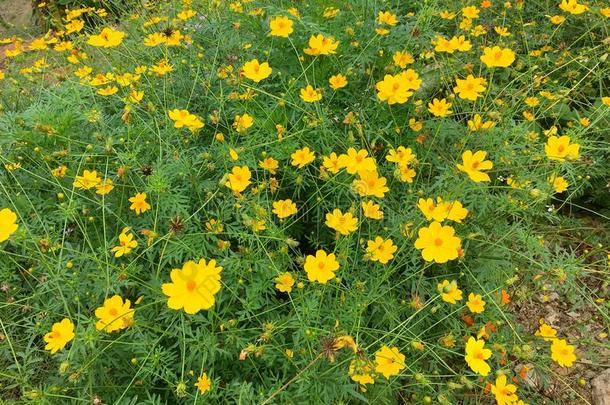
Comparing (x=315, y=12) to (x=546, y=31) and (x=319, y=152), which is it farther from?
(x=546, y=31)

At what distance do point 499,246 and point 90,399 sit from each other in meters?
1.74

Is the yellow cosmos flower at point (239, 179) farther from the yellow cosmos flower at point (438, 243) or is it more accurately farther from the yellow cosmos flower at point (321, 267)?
the yellow cosmos flower at point (438, 243)

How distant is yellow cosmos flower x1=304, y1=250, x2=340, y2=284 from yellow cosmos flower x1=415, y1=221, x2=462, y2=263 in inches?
11.3

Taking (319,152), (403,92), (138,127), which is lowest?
(319,152)

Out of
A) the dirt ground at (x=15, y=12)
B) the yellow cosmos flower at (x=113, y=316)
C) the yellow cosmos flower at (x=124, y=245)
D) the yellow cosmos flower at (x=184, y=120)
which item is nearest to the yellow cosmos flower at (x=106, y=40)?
the yellow cosmos flower at (x=184, y=120)

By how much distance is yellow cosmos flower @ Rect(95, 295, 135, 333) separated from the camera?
1519mm

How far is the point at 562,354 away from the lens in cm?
182

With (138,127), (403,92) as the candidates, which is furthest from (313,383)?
(138,127)

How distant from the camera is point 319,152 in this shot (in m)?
2.27

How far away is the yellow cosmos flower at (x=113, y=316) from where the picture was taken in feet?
4.98

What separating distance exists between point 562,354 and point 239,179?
1.45 meters

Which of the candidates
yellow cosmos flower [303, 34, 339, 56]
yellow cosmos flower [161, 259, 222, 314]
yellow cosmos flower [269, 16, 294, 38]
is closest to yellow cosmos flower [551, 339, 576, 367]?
yellow cosmos flower [161, 259, 222, 314]

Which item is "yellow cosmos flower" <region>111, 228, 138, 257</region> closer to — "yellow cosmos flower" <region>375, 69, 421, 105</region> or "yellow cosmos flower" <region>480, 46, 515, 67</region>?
"yellow cosmos flower" <region>375, 69, 421, 105</region>

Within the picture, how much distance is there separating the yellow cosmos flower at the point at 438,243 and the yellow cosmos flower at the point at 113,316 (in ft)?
3.24
